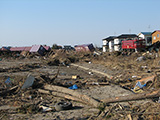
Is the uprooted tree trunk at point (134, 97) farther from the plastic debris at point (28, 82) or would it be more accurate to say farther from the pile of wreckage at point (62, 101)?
the plastic debris at point (28, 82)

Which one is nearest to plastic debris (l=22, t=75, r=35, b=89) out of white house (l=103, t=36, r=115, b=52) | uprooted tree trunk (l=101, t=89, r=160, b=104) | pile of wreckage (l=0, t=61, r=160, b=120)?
pile of wreckage (l=0, t=61, r=160, b=120)

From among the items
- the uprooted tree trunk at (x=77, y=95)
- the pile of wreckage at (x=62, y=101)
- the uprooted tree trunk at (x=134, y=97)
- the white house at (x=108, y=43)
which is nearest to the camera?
the pile of wreckage at (x=62, y=101)

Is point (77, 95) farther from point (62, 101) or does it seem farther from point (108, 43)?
point (108, 43)

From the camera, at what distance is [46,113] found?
523 centimetres

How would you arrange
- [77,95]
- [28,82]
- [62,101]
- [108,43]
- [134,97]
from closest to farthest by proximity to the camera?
[134,97] → [62,101] → [77,95] → [28,82] → [108,43]

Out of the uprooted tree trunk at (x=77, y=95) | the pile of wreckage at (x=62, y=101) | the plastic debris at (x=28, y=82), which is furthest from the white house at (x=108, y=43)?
the uprooted tree trunk at (x=77, y=95)

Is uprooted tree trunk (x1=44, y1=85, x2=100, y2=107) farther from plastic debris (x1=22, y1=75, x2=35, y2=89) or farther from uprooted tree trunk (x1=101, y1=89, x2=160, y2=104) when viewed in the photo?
plastic debris (x1=22, y1=75, x2=35, y2=89)

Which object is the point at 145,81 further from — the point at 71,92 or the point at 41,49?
the point at 41,49

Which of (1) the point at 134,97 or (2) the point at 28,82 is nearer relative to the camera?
(1) the point at 134,97

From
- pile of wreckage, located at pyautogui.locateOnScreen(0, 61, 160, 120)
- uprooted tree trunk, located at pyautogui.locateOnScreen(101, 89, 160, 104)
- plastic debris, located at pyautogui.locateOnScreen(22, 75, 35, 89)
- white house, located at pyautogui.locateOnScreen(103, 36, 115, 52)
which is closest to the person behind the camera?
pile of wreckage, located at pyautogui.locateOnScreen(0, 61, 160, 120)

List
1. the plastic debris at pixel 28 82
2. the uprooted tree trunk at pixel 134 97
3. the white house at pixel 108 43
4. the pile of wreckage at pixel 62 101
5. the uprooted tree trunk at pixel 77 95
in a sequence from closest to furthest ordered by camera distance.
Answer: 1. the pile of wreckage at pixel 62 101
2. the uprooted tree trunk at pixel 77 95
3. the uprooted tree trunk at pixel 134 97
4. the plastic debris at pixel 28 82
5. the white house at pixel 108 43

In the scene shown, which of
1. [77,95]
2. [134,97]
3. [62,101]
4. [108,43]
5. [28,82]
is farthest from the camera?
[108,43]

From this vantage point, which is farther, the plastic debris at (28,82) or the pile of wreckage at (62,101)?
the plastic debris at (28,82)

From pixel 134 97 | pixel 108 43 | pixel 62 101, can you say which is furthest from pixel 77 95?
pixel 108 43
